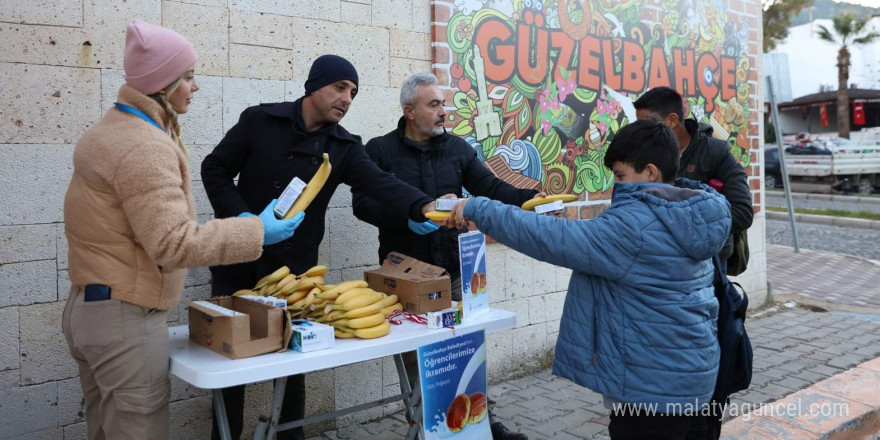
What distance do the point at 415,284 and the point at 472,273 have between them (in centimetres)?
26

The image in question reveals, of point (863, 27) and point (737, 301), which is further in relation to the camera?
point (863, 27)

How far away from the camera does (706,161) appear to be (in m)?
3.70

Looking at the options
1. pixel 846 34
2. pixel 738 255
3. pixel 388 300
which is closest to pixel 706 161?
pixel 738 255

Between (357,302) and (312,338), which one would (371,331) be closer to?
(357,302)

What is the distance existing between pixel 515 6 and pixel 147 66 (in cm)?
341

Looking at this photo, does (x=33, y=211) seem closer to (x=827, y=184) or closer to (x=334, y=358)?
(x=334, y=358)

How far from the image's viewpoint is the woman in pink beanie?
2.08 metres

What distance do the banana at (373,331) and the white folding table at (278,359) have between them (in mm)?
19

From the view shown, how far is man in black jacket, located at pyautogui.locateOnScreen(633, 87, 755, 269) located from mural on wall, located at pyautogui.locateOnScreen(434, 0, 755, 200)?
1.41m

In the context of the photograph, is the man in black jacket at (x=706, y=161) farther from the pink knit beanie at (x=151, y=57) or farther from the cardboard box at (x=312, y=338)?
the pink knit beanie at (x=151, y=57)

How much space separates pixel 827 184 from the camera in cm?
2338

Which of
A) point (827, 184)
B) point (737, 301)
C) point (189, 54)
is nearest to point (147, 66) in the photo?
point (189, 54)

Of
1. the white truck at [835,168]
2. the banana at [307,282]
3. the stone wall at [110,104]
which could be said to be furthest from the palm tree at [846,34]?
→ the banana at [307,282]

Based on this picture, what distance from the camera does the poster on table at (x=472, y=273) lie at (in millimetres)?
2893
